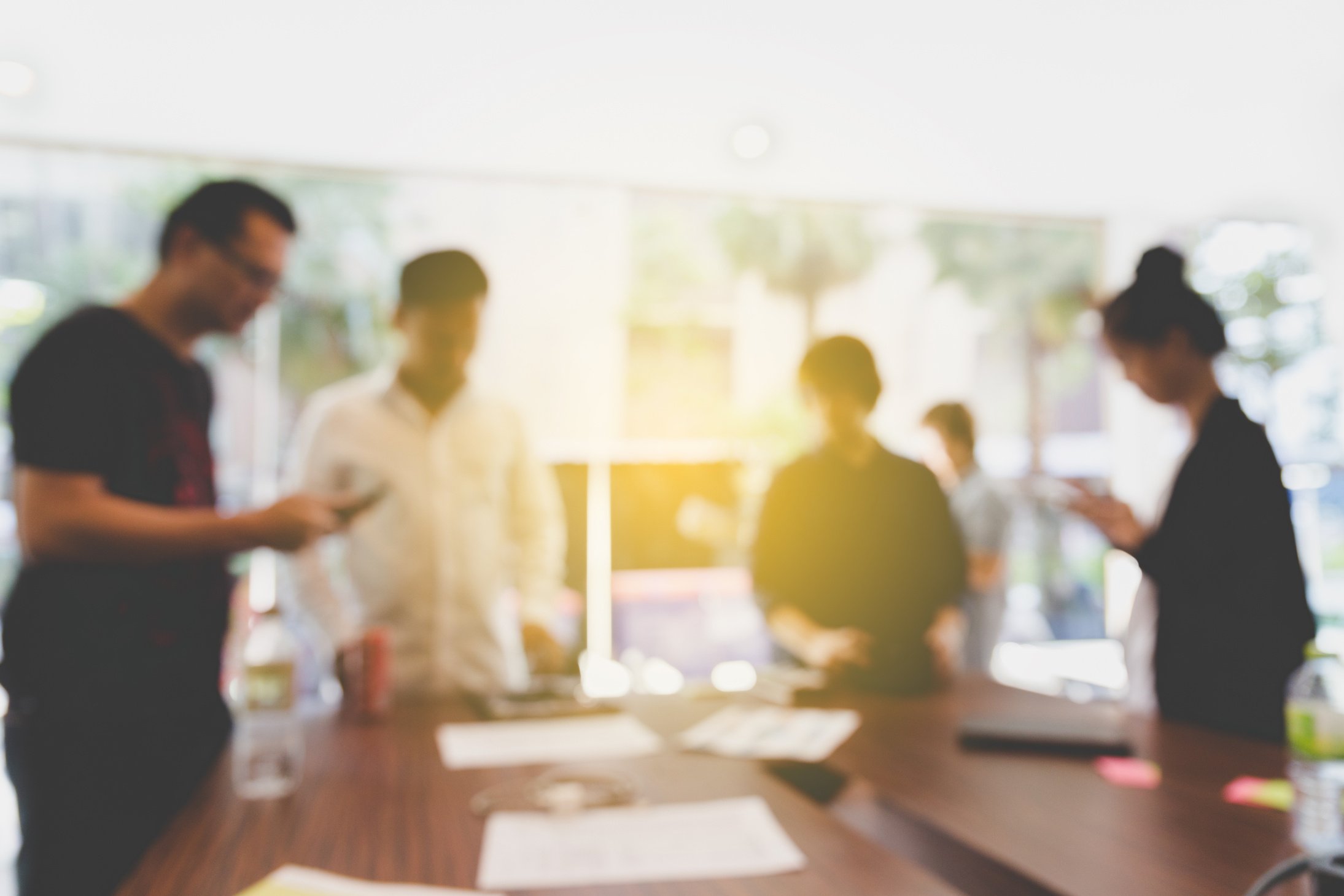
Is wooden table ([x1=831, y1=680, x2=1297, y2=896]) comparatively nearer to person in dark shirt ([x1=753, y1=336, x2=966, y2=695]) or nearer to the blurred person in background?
person in dark shirt ([x1=753, y1=336, x2=966, y2=695])

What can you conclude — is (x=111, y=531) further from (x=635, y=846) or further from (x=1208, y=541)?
(x=1208, y=541)

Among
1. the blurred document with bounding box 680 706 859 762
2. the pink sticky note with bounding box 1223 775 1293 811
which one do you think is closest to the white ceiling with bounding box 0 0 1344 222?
the blurred document with bounding box 680 706 859 762

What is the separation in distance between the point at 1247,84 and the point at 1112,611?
306 cm

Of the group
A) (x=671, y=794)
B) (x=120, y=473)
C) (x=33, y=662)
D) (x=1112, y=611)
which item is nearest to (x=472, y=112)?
(x=120, y=473)

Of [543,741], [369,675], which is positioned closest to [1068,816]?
[543,741]

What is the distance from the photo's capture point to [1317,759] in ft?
4.41

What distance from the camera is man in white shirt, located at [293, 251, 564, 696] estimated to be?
228 cm

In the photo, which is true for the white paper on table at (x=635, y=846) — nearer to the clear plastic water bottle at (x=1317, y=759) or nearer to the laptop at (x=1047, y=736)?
the laptop at (x=1047, y=736)

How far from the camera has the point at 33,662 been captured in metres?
1.53

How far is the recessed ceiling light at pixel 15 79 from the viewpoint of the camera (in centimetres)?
346

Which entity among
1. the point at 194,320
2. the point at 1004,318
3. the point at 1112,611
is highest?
the point at 1004,318

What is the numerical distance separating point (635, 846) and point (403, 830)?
0.97 feet

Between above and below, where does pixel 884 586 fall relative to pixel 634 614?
above

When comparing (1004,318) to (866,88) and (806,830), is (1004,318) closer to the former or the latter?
(866,88)
